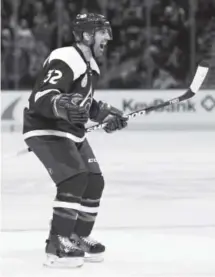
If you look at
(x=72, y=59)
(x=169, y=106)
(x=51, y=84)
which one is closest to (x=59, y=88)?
(x=51, y=84)

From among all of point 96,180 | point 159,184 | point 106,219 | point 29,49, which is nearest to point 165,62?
point 29,49

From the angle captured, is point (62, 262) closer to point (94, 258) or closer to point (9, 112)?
point (94, 258)

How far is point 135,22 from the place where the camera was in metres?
12.6

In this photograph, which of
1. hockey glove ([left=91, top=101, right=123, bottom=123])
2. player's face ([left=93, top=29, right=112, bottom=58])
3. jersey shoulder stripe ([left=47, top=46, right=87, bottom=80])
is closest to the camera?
jersey shoulder stripe ([left=47, top=46, right=87, bottom=80])

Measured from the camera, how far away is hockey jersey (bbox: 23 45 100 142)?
135 inches

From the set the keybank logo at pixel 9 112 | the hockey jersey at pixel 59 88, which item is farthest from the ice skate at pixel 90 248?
the keybank logo at pixel 9 112

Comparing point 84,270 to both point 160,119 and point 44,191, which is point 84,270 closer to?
point 44,191

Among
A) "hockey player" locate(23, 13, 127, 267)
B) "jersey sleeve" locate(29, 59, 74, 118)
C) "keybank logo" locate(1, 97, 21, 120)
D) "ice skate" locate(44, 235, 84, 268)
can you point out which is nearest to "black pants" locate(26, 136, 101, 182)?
"hockey player" locate(23, 13, 127, 267)

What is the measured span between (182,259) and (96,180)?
0.50 m

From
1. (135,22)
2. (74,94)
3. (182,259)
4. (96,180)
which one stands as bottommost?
(135,22)

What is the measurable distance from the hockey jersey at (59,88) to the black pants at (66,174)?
43 millimetres

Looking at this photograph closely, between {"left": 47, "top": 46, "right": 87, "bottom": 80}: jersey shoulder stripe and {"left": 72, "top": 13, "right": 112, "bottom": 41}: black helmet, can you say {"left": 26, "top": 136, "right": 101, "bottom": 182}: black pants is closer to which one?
{"left": 47, "top": 46, "right": 87, "bottom": 80}: jersey shoulder stripe

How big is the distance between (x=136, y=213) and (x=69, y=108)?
5.81ft

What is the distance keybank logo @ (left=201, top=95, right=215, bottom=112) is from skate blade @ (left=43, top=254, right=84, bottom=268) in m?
8.02
